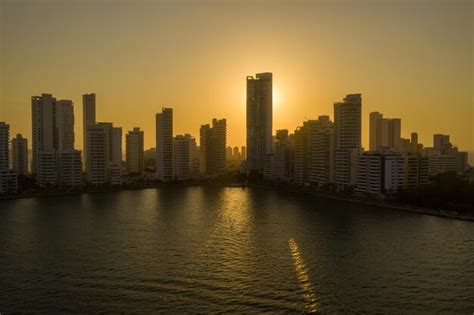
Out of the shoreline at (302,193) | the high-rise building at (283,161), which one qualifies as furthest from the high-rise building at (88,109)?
the high-rise building at (283,161)

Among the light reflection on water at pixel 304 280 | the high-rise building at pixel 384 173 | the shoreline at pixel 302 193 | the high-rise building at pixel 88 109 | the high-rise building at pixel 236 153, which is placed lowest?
the light reflection on water at pixel 304 280

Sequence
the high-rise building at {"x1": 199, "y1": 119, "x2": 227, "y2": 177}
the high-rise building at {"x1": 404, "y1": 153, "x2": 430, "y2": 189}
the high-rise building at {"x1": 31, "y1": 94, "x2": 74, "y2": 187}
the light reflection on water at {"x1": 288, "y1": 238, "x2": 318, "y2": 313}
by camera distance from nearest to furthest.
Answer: the light reflection on water at {"x1": 288, "y1": 238, "x2": 318, "y2": 313} → the high-rise building at {"x1": 404, "y1": 153, "x2": 430, "y2": 189} → the high-rise building at {"x1": 31, "y1": 94, "x2": 74, "y2": 187} → the high-rise building at {"x1": 199, "y1": 119, "x2": 227, "y2": 177}

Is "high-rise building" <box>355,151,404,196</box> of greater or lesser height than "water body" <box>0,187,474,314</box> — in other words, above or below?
above

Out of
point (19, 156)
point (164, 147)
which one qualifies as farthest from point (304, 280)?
point (19, 156)

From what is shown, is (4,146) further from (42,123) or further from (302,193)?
(302,193)

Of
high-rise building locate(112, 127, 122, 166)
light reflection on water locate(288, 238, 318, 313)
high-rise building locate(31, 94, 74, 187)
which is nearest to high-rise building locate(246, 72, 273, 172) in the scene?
high-rise building locate(112, 127, 122, 166)

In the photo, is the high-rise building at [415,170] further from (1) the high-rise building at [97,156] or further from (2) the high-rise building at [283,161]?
(1) the high-rise building at [97,156]

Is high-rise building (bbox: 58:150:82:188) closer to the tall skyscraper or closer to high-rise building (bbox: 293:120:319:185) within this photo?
the tall skyscraper
